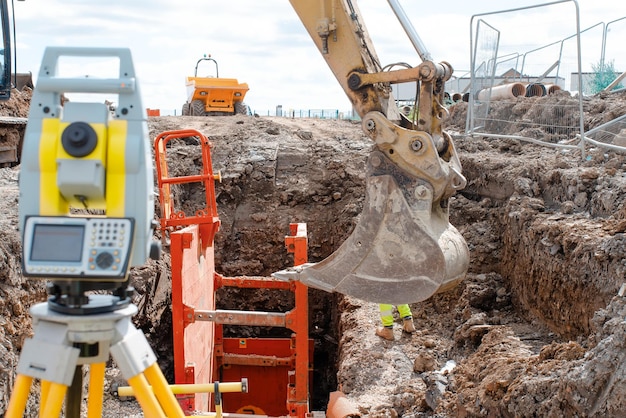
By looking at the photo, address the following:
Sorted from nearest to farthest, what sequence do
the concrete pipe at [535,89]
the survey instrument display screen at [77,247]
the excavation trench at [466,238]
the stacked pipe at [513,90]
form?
the survey instrument display screen at [77,247]
the excavation trench at [466,238]
the stacked pipe at [513,90]
the concrete pipe at [535,89]

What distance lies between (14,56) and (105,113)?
24.4 ft

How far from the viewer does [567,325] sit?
5.66 m

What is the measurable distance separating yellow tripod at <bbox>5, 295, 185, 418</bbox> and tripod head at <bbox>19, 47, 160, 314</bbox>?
0.17ft

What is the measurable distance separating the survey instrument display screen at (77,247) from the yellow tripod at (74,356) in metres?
0.18

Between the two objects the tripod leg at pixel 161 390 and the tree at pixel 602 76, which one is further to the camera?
the tree at pixel 602 76

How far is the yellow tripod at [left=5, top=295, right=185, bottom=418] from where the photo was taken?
96.2 inches

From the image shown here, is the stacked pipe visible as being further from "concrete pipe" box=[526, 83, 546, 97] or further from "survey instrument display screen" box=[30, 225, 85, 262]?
"survey instrument display screen" box=[30, 225, 85, 262]

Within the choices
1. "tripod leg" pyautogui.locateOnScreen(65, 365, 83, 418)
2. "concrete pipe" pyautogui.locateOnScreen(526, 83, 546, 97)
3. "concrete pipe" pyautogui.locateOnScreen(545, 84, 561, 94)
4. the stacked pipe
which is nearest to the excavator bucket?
"tripod leg" pyautogui.locateOnScreen(65, 365, 83, 418)

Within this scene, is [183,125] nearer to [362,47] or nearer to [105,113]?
[362,47]

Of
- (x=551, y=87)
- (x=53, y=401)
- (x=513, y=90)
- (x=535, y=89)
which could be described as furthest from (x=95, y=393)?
(x=551, y=87)

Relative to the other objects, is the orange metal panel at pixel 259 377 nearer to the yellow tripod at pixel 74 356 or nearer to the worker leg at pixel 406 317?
the worker leg at pixel 406 317

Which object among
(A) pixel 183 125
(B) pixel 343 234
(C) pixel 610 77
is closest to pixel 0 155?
(B) pixel 343 234

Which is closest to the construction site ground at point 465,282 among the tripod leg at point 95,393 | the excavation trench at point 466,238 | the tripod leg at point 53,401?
the excavation trench at point 466,238

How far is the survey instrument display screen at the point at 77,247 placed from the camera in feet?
7.89
